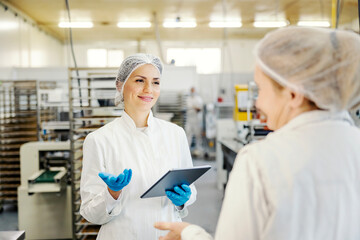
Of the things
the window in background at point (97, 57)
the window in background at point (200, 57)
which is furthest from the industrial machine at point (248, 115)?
the window in background at point (97, 57)

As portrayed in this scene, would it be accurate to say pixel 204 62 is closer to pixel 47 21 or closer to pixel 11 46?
pixel 47 21

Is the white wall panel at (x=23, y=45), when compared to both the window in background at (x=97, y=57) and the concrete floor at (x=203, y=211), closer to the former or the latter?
the window in background at (x=97, y=57)

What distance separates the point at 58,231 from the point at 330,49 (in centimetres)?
299

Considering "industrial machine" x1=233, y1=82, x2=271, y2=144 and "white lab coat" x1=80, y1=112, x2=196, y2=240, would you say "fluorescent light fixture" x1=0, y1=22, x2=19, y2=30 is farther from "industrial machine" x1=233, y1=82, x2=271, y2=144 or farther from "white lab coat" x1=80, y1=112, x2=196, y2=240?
"white lab coat" x1=80, y1=112, x2=196, y2=240

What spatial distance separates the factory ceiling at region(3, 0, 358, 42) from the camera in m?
6.21

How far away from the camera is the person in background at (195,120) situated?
285 inches

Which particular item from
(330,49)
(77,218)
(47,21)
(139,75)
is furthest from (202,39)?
(330,49)

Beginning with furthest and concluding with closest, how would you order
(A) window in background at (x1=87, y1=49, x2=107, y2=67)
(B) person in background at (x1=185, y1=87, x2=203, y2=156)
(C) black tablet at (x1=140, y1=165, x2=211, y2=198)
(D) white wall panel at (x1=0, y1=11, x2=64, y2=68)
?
(A) window in background at (x1=87, y1=49, x2=107, y2=67)
(B) person in background at (x1=185, y1=87, x2=203, y2=156)
(D) white wall panel at (x1=0, y1=11, x2=64, y2=68)
(C) black tablet at (x1=140, y1=165, x2=211, y2=198)

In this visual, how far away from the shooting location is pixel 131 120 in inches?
59.2

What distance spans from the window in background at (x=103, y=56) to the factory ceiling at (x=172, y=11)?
142 cm

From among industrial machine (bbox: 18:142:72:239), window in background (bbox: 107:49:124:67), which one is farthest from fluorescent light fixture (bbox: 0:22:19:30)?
window in background (bbox: 107:49:124:67)

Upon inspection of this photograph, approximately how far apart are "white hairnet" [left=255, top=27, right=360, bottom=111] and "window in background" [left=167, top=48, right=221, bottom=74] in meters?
9.39

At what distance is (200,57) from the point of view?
1016cm

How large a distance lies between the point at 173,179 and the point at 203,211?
2985 mm
